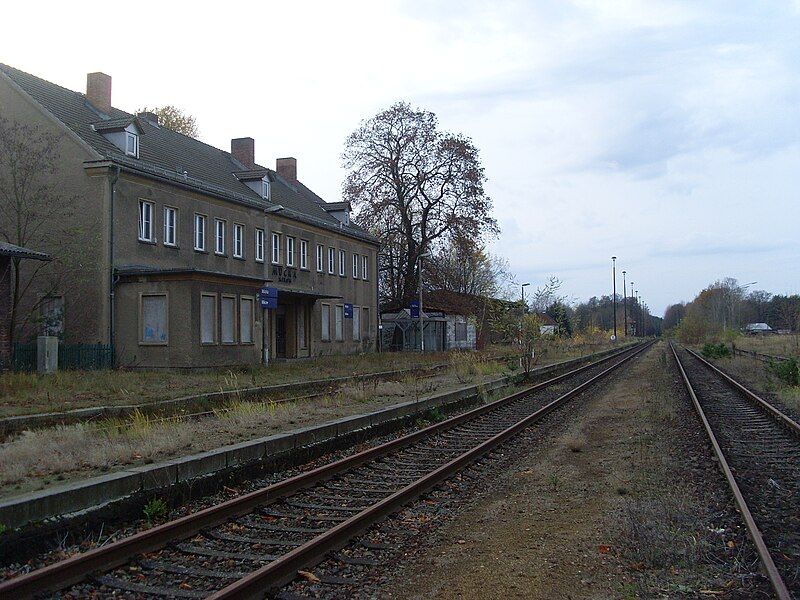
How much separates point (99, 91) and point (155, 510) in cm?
2749

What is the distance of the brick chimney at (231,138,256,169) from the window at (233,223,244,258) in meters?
8.49

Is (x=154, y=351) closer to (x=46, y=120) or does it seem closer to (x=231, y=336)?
(x=231, y=336)

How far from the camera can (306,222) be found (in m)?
37.8

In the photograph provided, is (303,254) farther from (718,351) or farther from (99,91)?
(718,351)

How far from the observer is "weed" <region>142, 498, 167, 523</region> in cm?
728

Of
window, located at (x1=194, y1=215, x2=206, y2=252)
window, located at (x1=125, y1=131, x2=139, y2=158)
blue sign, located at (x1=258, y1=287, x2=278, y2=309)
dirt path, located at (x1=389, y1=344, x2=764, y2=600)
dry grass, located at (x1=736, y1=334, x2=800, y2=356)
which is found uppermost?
window, located at (x1=125, y1=131, x2=139, y2=158)

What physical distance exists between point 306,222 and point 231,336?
12177mm

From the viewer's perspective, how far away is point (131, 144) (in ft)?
90.9

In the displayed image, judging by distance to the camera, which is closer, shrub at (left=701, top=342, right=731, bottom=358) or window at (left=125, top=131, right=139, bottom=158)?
window at (left=125, top=131, right=139, bottom=158)

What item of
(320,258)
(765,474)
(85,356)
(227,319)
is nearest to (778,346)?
(320,258)

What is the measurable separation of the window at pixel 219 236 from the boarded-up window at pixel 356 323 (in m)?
12.5

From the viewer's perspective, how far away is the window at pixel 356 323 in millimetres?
42250

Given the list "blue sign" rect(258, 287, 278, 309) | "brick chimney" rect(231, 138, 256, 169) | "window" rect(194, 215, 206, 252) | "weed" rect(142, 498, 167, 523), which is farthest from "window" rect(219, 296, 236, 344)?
"weed" rect(142, 498, 167, 523)

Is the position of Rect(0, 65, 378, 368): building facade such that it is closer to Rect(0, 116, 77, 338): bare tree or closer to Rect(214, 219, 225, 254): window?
Rect(214, 219, 225, 254): window
